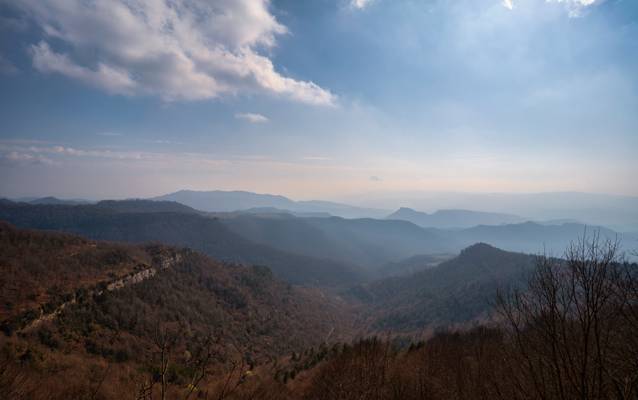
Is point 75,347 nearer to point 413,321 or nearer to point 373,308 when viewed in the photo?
point 413,321

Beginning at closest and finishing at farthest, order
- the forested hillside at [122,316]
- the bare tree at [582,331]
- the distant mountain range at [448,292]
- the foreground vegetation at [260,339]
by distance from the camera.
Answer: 1. the bare tree at [582,331]
2. the foreground vegetation at [260,339]
3. the forested hillside at [122,316]
4. the distant mountain range at [448,292]

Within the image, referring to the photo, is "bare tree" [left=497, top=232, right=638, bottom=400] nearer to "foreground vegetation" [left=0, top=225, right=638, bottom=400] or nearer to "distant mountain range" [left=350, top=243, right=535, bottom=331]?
"foreground vegetation" [left=0, top=225, right=638, bottom=400]

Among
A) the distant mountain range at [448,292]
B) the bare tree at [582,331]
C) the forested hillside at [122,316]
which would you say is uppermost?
the bare tree at [582,331]

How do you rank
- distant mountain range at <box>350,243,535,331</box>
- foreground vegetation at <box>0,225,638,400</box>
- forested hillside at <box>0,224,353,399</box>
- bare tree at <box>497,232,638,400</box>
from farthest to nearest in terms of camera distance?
distant mountain range at <box>350,243,535,331</box>, forested hillside at <box>0,224,353,399</box>, foreground vegetation at <box>0,225,638,400</box>, bare tree at <box>497,232,638,400</box>

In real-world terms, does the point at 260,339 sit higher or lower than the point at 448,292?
higher

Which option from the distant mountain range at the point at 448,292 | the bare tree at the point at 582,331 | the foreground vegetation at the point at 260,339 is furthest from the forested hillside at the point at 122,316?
the distant mountain range at the point at 448,292

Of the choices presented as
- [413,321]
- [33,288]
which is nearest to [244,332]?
[33,288]

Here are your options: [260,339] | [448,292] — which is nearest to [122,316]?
[260,339]

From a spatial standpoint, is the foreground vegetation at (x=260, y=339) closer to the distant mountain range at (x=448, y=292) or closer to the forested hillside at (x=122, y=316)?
the forested hillside at (x=122, y=316)

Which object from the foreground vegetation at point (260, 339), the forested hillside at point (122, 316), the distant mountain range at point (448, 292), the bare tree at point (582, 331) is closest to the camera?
the bare tree at point (582, 331)

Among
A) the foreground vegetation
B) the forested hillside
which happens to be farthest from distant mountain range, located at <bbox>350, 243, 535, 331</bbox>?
the forested hillside

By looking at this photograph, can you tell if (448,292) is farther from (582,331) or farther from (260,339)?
(582,331)

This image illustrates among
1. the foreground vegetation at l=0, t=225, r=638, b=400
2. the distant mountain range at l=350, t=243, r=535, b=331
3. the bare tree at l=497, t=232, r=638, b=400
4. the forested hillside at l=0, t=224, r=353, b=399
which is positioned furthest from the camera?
the distant mountain range at l=350, t=243, r=535, b=331

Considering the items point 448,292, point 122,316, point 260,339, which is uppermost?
point 122,316
